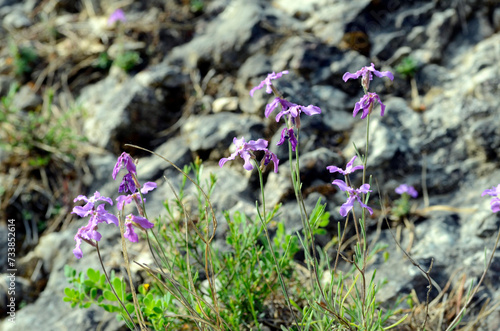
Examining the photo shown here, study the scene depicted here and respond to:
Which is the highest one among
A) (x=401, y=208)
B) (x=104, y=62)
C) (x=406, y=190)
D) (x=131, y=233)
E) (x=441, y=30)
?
(x=131, y=233)

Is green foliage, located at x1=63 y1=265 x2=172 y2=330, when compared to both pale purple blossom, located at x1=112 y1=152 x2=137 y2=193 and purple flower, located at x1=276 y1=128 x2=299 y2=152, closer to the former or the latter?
pale purple blossom, located at x1=112 y1=152 x2=137 y2=193

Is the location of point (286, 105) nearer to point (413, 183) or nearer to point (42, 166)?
point (413, 183)

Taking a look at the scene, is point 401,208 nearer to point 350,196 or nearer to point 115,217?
point 350,196

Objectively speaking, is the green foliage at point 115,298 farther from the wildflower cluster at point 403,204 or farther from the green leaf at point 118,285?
the wildflower cluster at point 403,204

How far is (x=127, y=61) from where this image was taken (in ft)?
15.2

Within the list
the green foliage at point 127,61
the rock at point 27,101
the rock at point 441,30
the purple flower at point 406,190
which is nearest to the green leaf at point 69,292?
the purple flower at point 406,190

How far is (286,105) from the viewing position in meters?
1.75

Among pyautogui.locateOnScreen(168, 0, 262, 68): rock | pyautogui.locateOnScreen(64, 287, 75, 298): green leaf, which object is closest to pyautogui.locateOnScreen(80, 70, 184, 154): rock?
pyautogui.locateOnScreen(168, 0, 262, 68): rock

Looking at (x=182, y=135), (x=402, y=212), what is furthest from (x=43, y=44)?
(x=402, y=212)

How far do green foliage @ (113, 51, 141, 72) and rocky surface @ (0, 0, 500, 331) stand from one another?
0.11 meters

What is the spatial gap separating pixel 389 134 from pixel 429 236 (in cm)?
81

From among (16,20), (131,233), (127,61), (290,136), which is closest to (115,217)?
(131,233)

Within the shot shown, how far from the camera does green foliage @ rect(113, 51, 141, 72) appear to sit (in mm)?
4629

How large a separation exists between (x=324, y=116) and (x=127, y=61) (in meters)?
2.06
